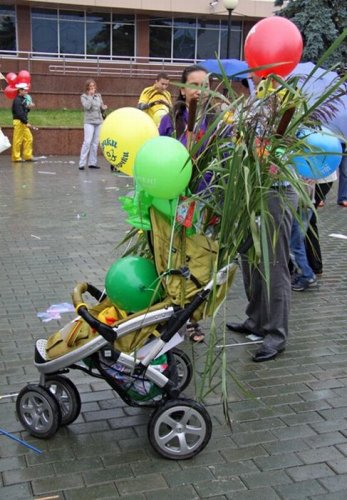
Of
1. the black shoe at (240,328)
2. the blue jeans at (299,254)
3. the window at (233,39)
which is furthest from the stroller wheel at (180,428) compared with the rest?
the window at (233,39)

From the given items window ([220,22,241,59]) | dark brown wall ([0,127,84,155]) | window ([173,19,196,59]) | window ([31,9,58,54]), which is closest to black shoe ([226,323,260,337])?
dark brown wall ([0,127,84,155])

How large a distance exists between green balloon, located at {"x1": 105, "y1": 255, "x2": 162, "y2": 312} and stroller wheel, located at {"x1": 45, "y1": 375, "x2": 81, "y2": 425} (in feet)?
1.83

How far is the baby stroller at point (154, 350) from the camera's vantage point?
3.15m

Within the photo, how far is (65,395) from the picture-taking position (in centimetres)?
350

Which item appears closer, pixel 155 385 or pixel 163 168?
pixel 163 168

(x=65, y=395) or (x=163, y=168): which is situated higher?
(x=163, y=168)

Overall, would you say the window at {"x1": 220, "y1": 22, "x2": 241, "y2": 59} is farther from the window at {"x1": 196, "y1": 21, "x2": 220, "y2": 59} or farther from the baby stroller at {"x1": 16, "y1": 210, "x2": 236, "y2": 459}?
the baby stroller at {"x1": 16, "y1": 210, "x2": 236, "y2": 459}

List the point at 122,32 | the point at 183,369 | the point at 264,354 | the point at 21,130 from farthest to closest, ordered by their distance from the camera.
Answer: the point at 122,32, the point at 21,130, the point at 264,354, the point at 183,369

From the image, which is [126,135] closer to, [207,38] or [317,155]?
[317,155]

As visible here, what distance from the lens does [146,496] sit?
292 centimetres

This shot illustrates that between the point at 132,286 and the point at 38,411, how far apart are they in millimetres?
871

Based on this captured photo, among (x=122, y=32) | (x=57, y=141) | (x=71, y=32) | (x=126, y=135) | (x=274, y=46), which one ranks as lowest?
(x=57, y=141)

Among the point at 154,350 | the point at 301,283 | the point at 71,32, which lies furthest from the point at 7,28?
the point at 154,350

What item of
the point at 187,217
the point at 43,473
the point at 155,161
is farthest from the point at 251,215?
the point at 43,473
